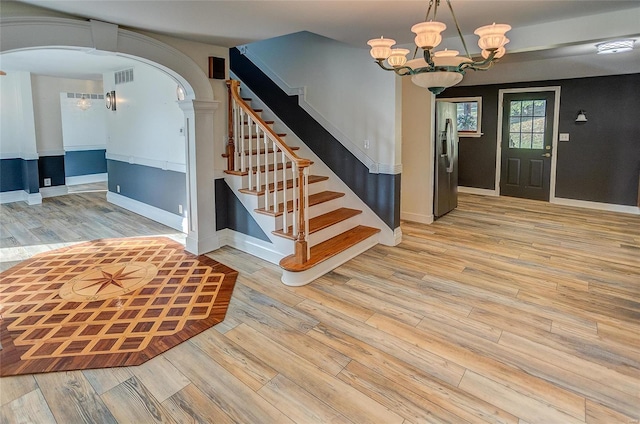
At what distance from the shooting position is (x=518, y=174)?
24.8 feet

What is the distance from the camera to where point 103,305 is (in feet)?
10.3

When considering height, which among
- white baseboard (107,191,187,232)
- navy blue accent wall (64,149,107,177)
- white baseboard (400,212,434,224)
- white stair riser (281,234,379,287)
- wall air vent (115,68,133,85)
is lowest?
white stair riser (281,234,379,287)

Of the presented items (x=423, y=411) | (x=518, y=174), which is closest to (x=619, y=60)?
(x=518, y=174)

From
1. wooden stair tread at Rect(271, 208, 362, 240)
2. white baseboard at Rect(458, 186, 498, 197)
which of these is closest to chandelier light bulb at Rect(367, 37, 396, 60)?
wooden stair tread at Rect(271, 208, 362, 240)

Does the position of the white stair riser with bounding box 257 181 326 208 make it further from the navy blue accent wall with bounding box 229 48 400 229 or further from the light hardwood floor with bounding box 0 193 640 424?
the light hardwood floor with bounding box 0 193 640 424

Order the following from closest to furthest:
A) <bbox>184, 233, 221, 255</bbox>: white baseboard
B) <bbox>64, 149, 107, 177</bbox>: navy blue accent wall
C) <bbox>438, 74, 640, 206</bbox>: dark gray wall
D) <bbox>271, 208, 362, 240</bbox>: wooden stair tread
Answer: <bbox>271, 208, 362, 240</bbox>: wooden stair tread < <bbox>184, 233, 221, 255</bbox>: white baseboard < <bbox>438, 74, 640, 206</bbox>: dark gray wall < <bbox>64, 149, 107, 177</bbox>: navy blue accent wall

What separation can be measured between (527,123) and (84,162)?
10142mm

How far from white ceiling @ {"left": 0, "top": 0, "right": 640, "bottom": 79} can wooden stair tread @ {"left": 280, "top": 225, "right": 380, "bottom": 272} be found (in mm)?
2164

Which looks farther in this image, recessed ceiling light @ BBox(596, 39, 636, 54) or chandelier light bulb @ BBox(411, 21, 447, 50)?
recessed ceiling light @ BBox(596, 39, 636, 54)

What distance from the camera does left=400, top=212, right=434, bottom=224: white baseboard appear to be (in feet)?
18.9

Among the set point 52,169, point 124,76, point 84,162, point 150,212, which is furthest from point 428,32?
point 84,162

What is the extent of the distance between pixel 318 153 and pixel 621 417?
13.1 feet

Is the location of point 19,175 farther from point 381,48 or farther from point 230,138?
point 381,48

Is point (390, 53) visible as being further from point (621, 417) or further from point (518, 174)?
point (518, 174)
